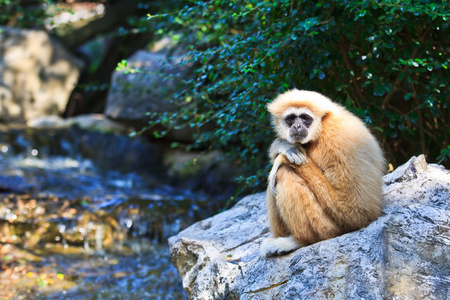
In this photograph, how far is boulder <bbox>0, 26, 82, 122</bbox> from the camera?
11.4 metres

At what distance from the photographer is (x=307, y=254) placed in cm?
294

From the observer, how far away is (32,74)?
11.9m

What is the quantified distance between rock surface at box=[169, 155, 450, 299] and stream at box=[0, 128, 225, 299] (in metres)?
1.80

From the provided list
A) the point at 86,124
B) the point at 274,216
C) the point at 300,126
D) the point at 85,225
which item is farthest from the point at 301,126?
the point at 86,124

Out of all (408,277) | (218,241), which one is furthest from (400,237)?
(218,241)

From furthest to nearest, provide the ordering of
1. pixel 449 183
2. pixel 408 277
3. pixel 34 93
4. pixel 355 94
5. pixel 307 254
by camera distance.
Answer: pixel 34 93
pixel 355 94
pixel 449 183
pixel 307 254
pixel 408 277

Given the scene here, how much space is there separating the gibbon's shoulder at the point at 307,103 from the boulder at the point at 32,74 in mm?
9960

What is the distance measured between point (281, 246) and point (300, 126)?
2.84 feet

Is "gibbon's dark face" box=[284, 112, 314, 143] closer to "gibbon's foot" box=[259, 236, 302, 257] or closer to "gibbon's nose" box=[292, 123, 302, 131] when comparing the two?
"gibbon's nose" box=[292, 123, 302, 131]

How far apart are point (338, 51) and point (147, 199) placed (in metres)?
4.16

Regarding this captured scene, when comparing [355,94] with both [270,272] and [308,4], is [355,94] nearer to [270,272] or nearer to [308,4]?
[308,4]

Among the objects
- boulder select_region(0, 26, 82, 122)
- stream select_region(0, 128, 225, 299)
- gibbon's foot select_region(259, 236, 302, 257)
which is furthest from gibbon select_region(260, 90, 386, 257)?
boulder select_region(0, 26, 82, 122)

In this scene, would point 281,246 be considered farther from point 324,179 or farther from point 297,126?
point 297,126

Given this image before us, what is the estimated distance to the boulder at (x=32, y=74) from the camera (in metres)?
11.4
